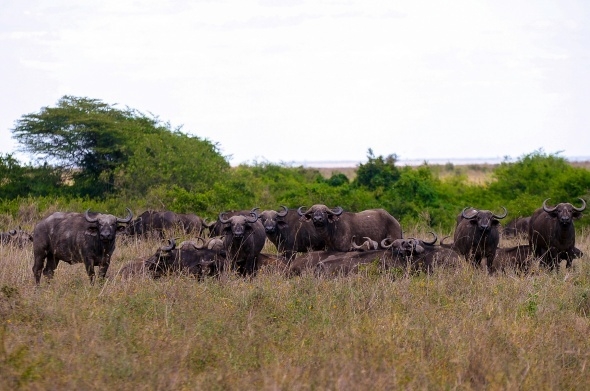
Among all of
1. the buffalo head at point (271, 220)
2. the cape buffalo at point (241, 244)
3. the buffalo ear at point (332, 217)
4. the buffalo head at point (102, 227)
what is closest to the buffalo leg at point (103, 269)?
the buffalo head at point (102, 227)

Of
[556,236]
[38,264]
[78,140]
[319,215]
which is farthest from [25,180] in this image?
[556,236]

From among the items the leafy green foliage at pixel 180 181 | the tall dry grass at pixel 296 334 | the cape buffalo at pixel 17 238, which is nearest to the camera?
the tall dry grass at pixel 296 334

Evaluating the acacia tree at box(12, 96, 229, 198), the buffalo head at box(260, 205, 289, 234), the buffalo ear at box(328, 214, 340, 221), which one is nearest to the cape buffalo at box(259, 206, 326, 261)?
the buffalo head at box(260, 205, 289, 234)

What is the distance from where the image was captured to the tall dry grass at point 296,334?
23.3 feet

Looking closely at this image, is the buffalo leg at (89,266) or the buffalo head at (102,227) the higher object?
the buffalo head at (102,227)

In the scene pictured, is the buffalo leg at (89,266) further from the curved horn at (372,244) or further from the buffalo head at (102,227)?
the curved horn at (372,244)

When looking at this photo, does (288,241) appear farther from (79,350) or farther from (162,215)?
(79,350)

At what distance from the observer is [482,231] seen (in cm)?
1448

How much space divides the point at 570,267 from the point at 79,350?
29.6 feet

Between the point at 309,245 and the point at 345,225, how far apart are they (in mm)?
800

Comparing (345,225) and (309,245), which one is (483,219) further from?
(309,245)

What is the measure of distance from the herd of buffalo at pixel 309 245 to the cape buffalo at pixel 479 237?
0.02 m

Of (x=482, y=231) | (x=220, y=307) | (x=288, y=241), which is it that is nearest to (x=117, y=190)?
(x=288, y=241)

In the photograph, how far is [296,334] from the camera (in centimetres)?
867
